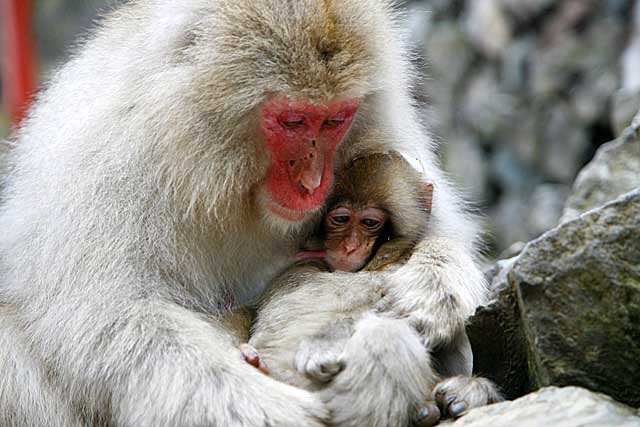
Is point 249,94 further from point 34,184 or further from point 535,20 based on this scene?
point 535,20

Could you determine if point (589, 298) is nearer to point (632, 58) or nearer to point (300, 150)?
point (300, 150)

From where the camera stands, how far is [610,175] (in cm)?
512

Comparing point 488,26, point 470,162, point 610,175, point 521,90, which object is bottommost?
point 470,162

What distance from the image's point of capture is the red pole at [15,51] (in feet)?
40.8

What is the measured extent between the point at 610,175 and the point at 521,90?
6.92m

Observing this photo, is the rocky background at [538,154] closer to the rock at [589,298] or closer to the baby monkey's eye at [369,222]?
the rock at [589,298]

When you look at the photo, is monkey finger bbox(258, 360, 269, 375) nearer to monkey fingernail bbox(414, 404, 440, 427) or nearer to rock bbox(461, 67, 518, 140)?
monkey fingernail bbox(414, 404, 440, 427)

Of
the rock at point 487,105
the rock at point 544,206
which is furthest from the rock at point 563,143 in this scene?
the rock at point 487,105

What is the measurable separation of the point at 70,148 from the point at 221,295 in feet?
2.86

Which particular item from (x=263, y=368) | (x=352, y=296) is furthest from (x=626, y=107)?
(x=263, y=368)

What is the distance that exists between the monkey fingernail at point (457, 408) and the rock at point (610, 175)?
156cm

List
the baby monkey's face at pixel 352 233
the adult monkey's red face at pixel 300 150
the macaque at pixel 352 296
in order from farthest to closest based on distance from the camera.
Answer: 1. the baby monkey's face at pixel 352 233
2. the adult monkey's red face at pixel 300 150
3. the macaque at pixel 352 296

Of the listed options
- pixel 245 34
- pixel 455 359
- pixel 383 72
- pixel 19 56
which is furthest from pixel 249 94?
pixel 19 56

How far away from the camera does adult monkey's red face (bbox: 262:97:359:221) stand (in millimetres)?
4043
